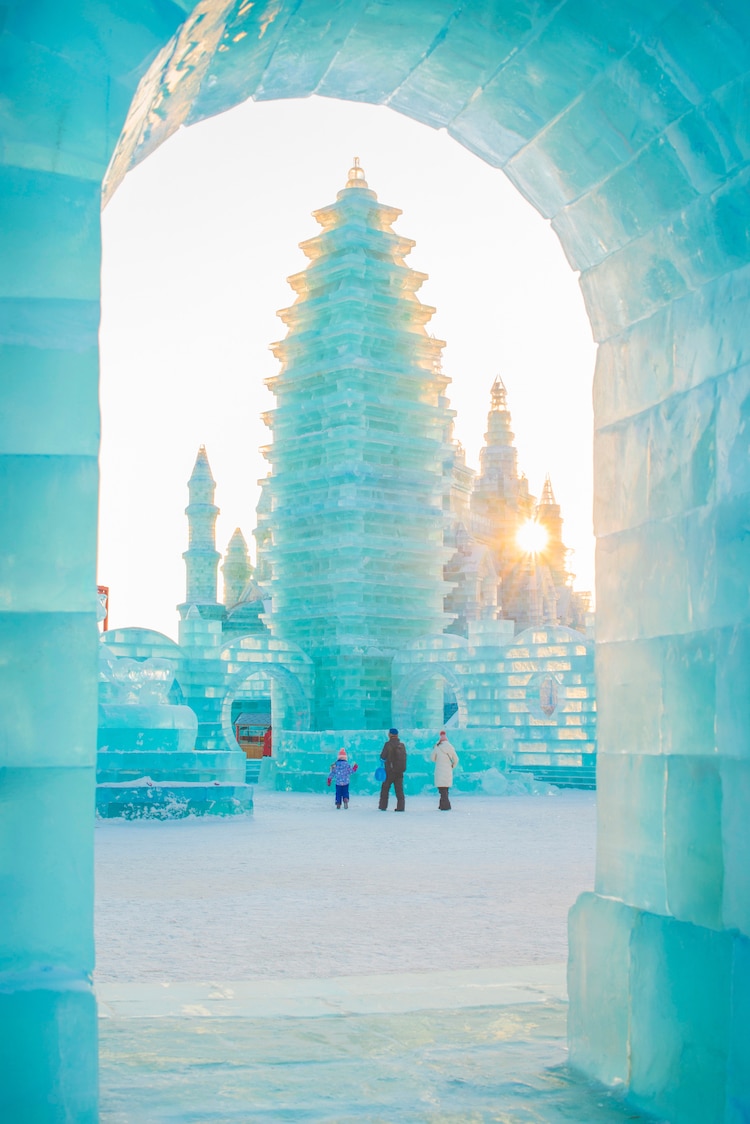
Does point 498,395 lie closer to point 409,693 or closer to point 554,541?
point 554,541

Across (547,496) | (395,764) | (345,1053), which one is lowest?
(395,764)

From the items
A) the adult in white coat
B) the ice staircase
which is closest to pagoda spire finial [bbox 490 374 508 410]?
the ice staircase

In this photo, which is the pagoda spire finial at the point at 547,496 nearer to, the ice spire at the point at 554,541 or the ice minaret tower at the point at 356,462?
the ice spire at the point at 554,541

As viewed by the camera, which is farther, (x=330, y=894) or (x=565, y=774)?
(x=565, y=774)

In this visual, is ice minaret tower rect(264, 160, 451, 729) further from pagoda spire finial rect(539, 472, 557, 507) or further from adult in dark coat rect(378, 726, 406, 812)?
pagoda spire finial rect(539, 472, 557, 507)

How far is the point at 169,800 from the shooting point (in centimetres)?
1834

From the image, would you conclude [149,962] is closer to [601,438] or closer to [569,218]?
[601,438]

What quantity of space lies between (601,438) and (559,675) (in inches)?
951

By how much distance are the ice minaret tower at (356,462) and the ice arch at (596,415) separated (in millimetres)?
30877

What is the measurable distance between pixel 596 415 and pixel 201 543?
2171 inches

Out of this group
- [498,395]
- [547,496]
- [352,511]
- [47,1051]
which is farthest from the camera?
[547,496]

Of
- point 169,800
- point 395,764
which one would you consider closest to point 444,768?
point 395,764

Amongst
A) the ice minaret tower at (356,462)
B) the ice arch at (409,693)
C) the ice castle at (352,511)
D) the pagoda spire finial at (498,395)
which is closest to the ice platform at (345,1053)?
the ice castle at (352,511)

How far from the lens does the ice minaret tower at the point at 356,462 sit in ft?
118
